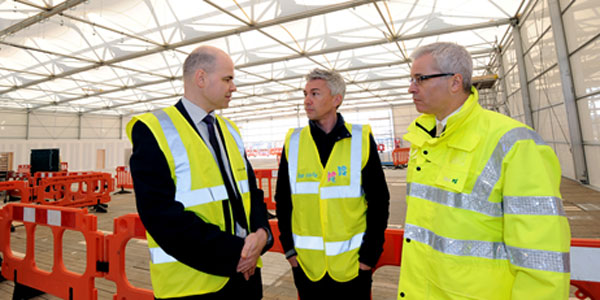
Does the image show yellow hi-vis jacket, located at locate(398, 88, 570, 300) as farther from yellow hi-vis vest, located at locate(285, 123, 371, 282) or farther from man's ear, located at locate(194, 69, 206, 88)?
man's ear, located at locate(194, 69, 206, 88)

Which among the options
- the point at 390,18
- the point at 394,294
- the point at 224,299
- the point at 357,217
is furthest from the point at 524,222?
the point at 390,18

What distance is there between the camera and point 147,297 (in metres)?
2.70

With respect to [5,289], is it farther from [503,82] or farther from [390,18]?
[503,82]

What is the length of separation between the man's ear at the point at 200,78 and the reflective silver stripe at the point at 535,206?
165 centimetres

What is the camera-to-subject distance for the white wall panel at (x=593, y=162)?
787 centimetres

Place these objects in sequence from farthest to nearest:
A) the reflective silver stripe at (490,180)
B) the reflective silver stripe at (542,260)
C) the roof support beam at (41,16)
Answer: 1. the roof support beam at (41,16)
2. the reflective silver stripe at (490,180)
3. the reflective silver stripe at (542,260)

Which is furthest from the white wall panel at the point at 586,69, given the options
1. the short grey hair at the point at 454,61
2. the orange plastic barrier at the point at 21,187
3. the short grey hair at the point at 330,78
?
the orange plastic barrier at the point at 21,187

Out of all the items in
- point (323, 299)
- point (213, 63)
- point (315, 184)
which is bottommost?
point (323, 299)

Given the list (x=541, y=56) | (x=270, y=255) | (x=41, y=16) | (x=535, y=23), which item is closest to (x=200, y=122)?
(x=270, y=255)

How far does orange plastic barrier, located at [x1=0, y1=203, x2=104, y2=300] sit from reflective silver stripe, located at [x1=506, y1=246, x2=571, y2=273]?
353cm

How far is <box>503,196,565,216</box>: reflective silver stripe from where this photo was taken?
1017mm

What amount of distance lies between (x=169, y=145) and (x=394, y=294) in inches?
118

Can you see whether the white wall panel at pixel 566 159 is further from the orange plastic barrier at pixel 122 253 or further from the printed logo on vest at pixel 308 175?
Answer: the orange plastic barrier at pixel 122 253

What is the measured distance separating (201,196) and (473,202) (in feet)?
4.27
